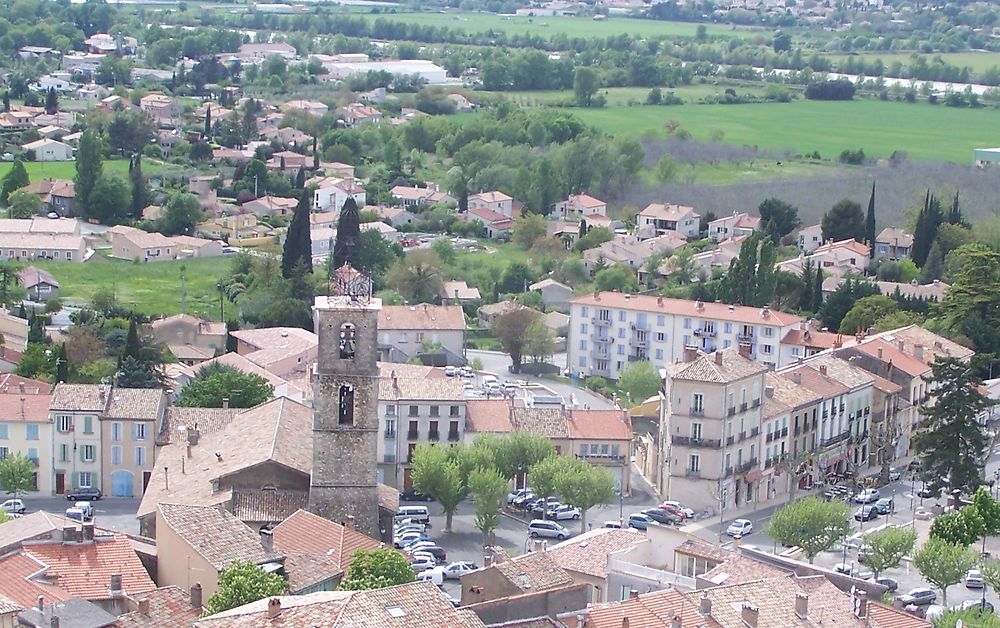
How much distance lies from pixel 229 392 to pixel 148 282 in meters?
31.2

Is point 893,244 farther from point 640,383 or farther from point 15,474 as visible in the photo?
point 15,474

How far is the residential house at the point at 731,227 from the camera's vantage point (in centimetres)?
9575

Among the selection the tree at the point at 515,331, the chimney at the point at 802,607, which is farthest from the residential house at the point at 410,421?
the chimney at the point at 802,607

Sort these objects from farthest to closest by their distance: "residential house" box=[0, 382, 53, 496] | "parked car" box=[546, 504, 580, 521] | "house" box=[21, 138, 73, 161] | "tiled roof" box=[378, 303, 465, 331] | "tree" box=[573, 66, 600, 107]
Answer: "tree" box=[573, 66, 600, 107], "house" box=[21, 138, 73, 161], "tiled roof" box=[378, 303, 465, 331], "residential house" box=[0, 382, 53, 496], "parked car" box=[546, 504, 580, 521]

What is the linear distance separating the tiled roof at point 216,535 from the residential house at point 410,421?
45.1ft

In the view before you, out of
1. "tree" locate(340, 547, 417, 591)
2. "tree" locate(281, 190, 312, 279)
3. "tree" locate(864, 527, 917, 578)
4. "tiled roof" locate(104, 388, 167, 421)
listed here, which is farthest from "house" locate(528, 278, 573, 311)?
"tree" locate(340, 547, 417, 591)

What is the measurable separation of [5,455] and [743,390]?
60.7 feet

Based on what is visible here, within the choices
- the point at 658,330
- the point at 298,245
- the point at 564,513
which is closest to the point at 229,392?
the point at 564,513

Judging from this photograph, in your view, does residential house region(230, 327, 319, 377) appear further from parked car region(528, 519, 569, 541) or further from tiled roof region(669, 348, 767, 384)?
parked car region(528, 519, 569, 541)

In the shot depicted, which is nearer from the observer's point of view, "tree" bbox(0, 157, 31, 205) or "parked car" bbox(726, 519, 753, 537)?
"parked car" bbox(726, 519, 753, 537)

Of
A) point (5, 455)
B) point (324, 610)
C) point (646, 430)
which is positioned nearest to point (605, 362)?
point (646, 430)

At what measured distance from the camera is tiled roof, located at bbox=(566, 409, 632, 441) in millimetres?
53969

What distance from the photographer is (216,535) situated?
124 ft

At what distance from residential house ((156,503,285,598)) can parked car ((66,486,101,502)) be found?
40.3 ft
